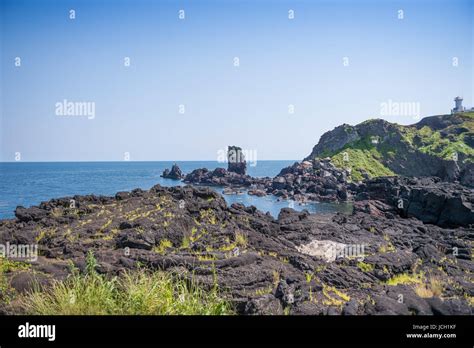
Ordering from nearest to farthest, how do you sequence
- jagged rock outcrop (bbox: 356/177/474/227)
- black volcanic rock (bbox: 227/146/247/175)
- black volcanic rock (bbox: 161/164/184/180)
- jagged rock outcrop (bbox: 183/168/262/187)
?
jagged rock outcrop (bbox: 356/177/474/227), jagged rock outcrop (bbox: 183/168/262/187), black volcanic rock (bbox: 227/146/247/175), black volcanic rock (bbox: 161/164/184/180)

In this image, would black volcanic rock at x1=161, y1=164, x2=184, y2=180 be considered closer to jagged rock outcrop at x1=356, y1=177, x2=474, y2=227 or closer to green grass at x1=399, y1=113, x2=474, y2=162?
green grass at x1=399, y1=113, x2=474, y2=162

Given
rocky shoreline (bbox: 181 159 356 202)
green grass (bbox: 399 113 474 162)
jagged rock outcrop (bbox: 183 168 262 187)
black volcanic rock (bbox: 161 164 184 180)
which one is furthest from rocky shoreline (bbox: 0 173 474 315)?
black volcanic rock (bbox: 161 164 184 180)

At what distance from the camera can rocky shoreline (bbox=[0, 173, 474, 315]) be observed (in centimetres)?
1123

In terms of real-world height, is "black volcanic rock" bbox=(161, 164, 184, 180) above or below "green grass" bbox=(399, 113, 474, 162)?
below

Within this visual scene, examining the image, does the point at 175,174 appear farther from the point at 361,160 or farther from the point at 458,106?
the point at 458,106

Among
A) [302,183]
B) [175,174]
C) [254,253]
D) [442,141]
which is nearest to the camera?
[254,253]

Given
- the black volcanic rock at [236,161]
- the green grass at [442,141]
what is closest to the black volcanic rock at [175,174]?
the black volcanic rock at [236,161]

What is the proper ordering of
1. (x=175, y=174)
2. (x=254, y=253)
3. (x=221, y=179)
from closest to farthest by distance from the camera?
(x=254, y=253)
(x=221, y=179)
(x=175, y=174)

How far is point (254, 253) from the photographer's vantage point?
55.6ft

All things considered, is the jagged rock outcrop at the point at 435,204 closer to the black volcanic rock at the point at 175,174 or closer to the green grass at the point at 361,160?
the green grass at the point at 361,160

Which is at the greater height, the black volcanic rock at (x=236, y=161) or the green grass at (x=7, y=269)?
the black volcanic rock at (x=236, y=161)

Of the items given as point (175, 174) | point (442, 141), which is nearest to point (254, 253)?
point (442, 141)

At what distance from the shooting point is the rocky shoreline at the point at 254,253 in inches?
442
